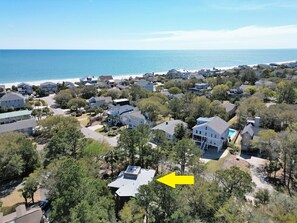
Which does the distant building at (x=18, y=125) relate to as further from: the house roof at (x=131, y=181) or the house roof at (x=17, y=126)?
the house roof at (x=131, y=181)

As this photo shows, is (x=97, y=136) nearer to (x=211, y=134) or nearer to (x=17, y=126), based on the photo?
(x=17, y=126)

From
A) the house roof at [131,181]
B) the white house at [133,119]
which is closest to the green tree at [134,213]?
the house roof at [131,181]

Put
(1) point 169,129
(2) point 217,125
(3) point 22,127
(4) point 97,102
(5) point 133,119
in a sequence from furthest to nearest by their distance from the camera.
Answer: (4) point 97,102 → (5) point 133,119 → (3) point 22,127 → (1) point 169,129 → (2) point 217,125

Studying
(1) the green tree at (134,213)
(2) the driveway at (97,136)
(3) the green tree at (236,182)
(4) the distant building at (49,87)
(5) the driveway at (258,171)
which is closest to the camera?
(1) the green tree at (134,213)

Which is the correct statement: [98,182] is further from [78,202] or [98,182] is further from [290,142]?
[290,142]

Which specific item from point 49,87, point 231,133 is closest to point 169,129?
point 231,133

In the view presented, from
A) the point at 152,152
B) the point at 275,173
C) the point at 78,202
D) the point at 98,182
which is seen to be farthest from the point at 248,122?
the point at 78,202
